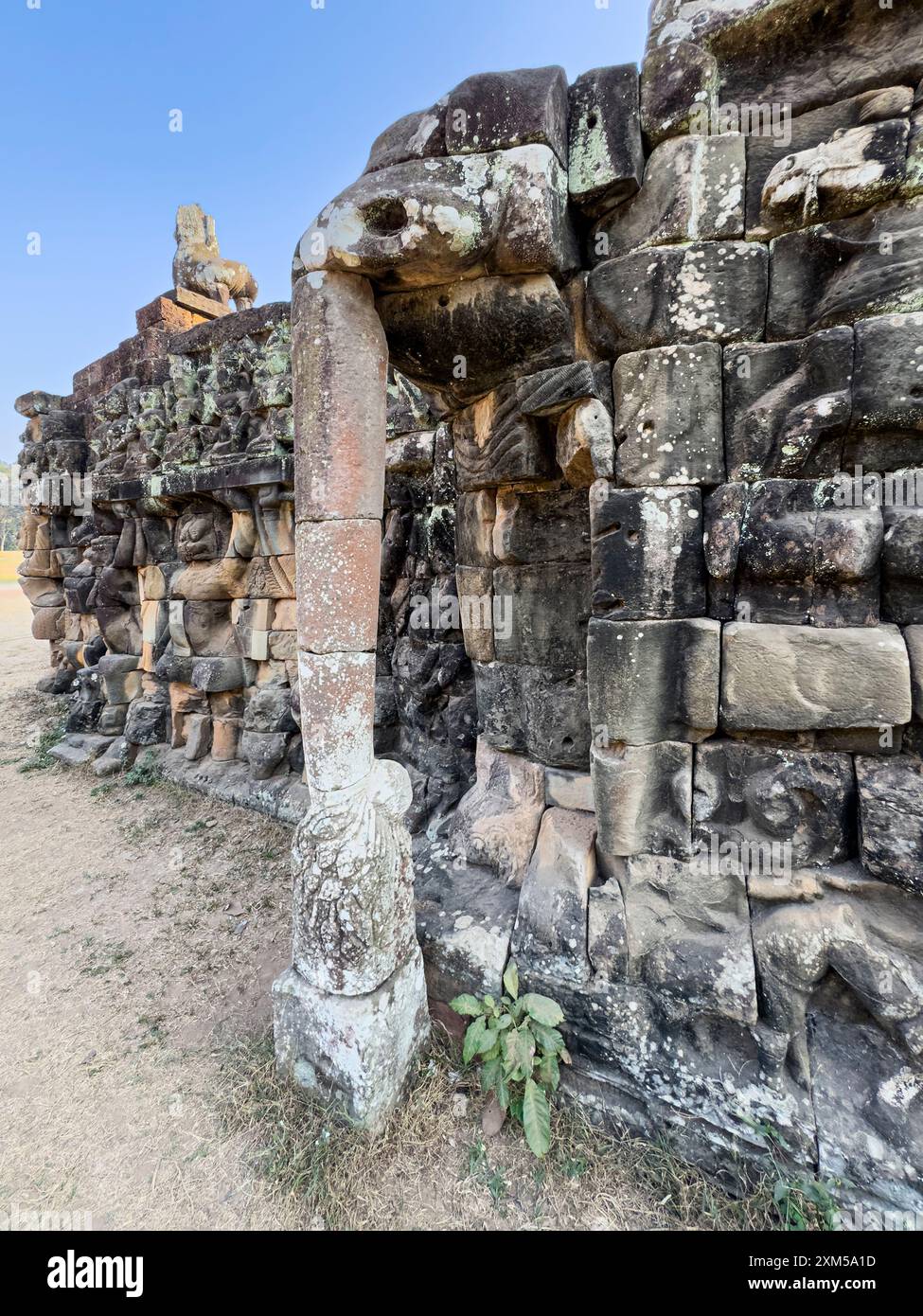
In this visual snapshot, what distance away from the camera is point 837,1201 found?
1.78 m

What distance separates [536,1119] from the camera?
6.61 ft

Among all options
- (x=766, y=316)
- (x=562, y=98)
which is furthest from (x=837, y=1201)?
(x=562, y=98)

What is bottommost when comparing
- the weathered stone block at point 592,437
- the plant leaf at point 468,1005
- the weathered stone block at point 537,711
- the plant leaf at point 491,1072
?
the plant leaf at point 491,1072

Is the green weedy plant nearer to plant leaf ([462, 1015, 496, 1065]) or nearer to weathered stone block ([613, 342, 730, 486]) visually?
plant leaf ([462, 1015, 496, 1065])

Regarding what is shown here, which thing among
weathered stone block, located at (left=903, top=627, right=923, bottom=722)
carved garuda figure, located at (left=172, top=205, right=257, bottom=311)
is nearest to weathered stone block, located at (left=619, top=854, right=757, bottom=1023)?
weathered stone block, located at (left=903, top=627, right=923, bottom=722)

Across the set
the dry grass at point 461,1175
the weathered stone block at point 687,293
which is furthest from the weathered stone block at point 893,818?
the weathered stone block at point 687,293

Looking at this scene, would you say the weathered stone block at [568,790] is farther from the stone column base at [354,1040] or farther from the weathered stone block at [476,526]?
the weathered stone block at [476,526]

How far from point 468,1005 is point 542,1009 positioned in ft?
1.04

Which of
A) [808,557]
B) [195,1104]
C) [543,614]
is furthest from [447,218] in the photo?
[195,1104]

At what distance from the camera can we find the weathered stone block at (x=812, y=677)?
1901mm

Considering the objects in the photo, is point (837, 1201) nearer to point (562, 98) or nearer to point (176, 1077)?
point (176, 1077)

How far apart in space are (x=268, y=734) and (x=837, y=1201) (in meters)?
5.25

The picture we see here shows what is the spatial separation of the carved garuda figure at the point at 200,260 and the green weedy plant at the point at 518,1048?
8.35 meters

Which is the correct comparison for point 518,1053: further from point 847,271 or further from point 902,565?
point 847,271
